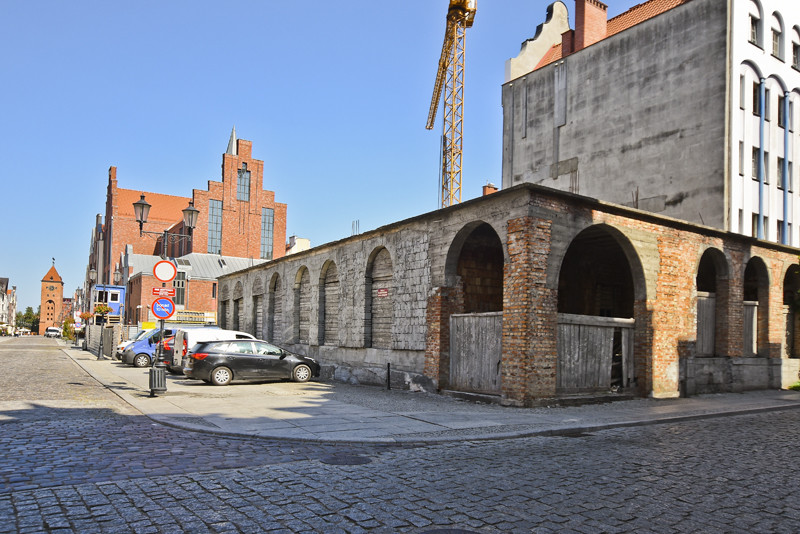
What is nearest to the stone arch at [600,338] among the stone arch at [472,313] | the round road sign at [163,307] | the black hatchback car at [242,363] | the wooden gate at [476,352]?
the wooden gate at [476,352]

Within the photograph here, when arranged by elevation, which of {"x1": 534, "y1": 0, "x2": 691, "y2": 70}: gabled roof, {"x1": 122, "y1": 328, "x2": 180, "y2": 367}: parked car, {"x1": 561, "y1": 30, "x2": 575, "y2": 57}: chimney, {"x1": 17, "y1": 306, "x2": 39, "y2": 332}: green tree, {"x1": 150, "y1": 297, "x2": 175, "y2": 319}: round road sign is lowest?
{"x1": 17, "y1": 306, "x2": 39, "y2": 332}: green tree

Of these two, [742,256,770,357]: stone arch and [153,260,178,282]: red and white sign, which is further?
[742,256,770,357]: stone arch

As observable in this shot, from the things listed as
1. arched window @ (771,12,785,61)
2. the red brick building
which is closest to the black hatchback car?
arched window @ (771,12,785,61)

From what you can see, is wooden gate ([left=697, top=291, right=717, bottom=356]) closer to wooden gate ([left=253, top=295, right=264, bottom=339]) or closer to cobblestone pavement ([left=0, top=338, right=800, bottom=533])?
cobblestone pavement ([left=0, top=338, right=800, bottom=533])

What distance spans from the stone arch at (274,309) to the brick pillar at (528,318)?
50.4 ft

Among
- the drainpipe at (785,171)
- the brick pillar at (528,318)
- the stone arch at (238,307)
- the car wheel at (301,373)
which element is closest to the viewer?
the brick pillar at (528,318)

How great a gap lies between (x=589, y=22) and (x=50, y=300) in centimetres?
16068

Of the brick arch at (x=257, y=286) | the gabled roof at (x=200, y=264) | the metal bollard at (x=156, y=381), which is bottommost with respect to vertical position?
the metal bollard at (x=156, y=381)

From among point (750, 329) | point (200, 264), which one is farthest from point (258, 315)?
point (200, 264)

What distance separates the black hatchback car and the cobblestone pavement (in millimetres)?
7234

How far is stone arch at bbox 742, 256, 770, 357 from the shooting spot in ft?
62.6

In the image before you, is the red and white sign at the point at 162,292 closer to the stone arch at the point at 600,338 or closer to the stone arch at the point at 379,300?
the stone arch at the point at 379,300

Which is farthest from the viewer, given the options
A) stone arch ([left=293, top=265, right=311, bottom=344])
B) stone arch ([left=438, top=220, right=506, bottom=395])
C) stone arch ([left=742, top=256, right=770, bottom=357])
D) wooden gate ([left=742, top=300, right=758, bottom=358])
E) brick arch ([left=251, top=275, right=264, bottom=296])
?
brick arch ([left=251, top=275, right=264, bottom=296])

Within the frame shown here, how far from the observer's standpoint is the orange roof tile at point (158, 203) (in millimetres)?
75750
